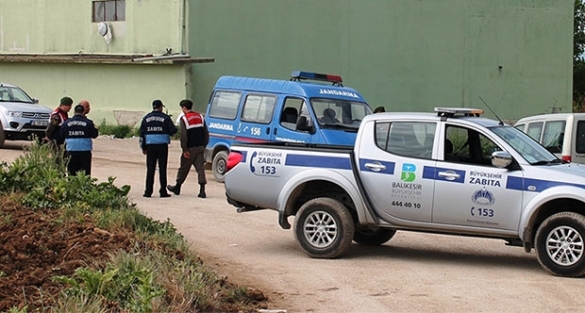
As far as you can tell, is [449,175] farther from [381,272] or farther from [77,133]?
[77,133]

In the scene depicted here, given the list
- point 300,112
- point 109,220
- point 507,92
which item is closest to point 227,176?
point 109,220

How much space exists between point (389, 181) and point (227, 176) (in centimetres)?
216

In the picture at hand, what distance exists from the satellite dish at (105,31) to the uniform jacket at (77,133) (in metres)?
18.8

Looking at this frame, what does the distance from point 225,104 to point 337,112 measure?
243cm

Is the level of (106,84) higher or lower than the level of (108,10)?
lower

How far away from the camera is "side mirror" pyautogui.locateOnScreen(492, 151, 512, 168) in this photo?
11398mm

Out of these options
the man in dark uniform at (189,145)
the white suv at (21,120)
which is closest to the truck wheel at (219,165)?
the man in dark uniform at (189,145)

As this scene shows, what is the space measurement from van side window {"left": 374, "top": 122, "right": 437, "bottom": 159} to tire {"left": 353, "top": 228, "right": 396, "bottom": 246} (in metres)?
1.43

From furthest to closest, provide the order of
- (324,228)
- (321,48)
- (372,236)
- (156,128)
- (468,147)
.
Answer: (321,48)
(156,128)
(372,236)
(324,228)
(468,147)

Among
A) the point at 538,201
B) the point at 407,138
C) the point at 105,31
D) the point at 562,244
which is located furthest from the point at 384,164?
the point at 105,31

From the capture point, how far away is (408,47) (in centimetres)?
3534

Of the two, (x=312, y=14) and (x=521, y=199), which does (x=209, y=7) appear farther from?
(x=521, y=199)

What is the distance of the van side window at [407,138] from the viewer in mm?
12016

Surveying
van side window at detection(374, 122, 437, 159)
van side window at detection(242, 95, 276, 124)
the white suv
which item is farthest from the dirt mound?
the white suv
